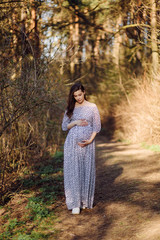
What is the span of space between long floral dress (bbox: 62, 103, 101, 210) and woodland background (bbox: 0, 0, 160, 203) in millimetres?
655

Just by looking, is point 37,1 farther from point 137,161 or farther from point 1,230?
point 1,230

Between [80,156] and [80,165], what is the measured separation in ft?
0.45

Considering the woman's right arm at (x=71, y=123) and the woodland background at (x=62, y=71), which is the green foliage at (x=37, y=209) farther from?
the woman's right arm at (x=71, y=123)

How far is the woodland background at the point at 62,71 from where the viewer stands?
4.57m

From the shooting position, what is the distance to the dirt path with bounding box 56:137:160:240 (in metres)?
3.70

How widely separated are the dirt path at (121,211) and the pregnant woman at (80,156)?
0.27 meters

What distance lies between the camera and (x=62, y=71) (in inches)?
314

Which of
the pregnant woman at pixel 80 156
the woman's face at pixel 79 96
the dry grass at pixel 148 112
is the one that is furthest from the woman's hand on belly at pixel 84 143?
the dry grass at pixel 148 112

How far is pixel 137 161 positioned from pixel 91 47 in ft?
37.9

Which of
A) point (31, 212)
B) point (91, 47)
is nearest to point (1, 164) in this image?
point (31, 212)

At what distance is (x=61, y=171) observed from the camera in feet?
24.7

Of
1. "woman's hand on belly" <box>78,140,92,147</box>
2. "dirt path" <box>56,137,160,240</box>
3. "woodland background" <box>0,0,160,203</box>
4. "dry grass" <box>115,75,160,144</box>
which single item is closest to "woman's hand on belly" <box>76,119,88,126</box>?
"woman's hand on belly" <box>78,140,92,147</box>

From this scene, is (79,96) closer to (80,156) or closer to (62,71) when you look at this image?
(80,156)

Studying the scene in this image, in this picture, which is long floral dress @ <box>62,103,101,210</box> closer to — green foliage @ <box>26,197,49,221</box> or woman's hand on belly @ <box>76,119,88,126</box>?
woman's hand on belly @ <box>76,119,88,126</box>
